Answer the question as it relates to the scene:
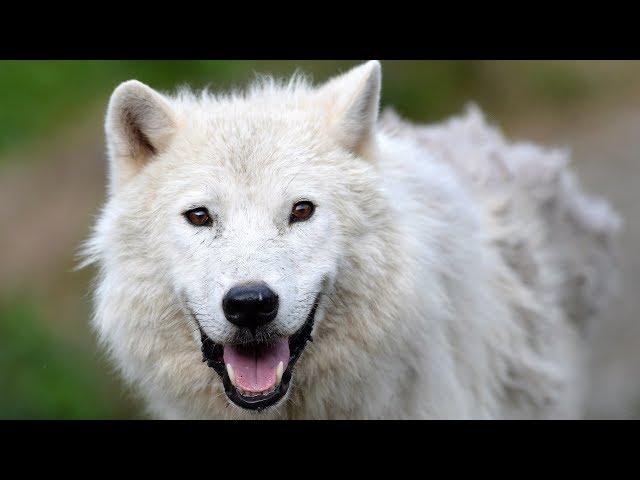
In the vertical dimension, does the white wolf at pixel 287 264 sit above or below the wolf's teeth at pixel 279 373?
above

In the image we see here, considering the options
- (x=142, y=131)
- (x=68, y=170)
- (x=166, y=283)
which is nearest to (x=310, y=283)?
(x=166, y=283)

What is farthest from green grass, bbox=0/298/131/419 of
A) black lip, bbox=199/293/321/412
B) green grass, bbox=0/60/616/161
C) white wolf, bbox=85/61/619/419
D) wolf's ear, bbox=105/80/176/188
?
black lip, bbox=199/293/321/412

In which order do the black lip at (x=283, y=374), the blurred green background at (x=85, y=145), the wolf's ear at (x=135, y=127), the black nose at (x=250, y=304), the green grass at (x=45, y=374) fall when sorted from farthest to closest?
the blurred green background at (x=85, y=145)
the green grass at (x=45, y=374)
the wolf's ear at (x=135, y=127)
the black lip at (x=283, y=374)
the black nose at (x=250, y=304)

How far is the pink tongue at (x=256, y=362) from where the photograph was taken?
4328mm

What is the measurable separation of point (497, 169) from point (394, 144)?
148cm

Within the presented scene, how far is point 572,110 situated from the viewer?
14.1 metres

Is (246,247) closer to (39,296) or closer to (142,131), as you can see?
(142,131)

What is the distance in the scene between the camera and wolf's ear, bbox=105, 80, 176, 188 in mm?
4711

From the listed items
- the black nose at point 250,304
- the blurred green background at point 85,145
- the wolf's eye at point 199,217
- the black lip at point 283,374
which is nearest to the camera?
the black nose at point 250,304

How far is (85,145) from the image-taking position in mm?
12773

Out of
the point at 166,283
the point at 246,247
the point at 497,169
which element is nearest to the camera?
the point at 246,247

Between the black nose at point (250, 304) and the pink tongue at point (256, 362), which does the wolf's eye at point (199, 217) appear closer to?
the black nose at point (250, 304)

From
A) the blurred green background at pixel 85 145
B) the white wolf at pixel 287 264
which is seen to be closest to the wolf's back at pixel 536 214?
the white wolf at pixel 287 264

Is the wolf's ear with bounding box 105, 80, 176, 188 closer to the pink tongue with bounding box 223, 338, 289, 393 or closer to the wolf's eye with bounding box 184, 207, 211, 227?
the wolf's eye with bounding box 184, 207, 211, 227
